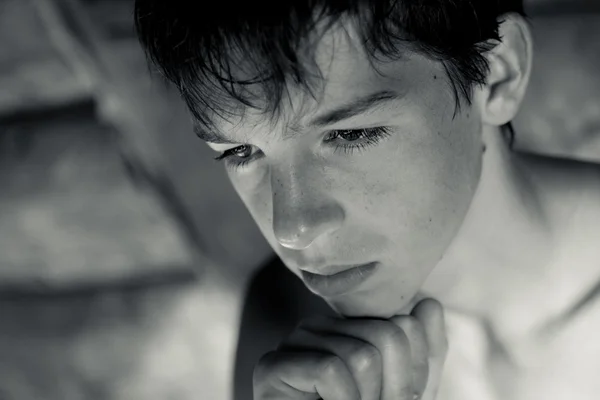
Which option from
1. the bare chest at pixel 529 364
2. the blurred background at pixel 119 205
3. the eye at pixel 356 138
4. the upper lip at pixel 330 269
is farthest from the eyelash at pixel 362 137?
the blurred background at pixel 119 205

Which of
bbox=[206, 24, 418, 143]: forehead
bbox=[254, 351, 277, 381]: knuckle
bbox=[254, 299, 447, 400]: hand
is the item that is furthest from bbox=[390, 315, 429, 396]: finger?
bbox=[206, 24, 418, 143]: forehead

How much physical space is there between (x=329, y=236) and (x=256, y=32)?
0.66 feet

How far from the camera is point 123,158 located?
1174 millimetres

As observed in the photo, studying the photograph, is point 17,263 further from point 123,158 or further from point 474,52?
point 474,52

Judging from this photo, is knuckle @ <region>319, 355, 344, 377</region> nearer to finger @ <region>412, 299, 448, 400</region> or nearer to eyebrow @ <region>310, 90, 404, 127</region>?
finger @ <region>412, 299, 448, 400</region>

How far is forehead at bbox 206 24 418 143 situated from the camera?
0.63m

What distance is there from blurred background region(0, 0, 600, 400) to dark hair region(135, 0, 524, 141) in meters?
0.41

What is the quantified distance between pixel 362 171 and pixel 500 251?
0.28m

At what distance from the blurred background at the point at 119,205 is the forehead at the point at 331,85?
50 centimetres

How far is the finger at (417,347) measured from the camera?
0.76 m

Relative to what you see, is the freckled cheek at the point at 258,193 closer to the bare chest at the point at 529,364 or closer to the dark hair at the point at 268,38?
the dark hair at the point at 268,38

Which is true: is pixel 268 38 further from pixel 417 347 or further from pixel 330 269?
pixel 417 347

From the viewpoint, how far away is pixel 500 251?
35.4 inches

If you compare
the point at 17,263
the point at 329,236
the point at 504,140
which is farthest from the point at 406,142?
the point at 17,263
